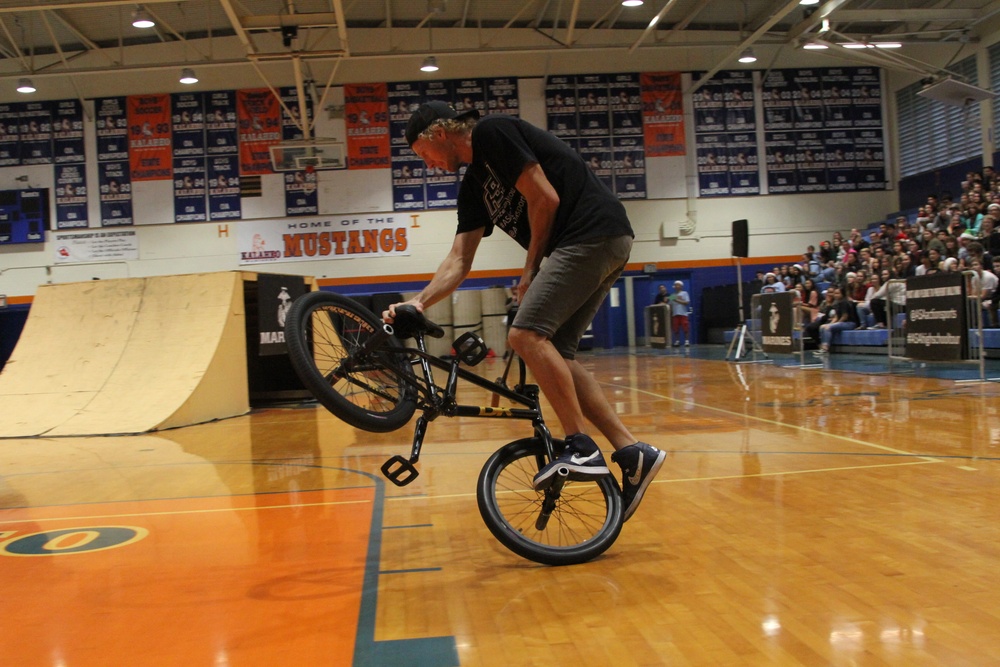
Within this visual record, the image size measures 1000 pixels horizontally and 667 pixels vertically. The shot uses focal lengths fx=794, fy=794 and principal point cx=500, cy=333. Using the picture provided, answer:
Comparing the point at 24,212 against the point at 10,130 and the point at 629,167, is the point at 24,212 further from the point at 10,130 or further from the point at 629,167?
→ the point at 629,167

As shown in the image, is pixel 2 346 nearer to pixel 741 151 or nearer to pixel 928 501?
pixel 741 151

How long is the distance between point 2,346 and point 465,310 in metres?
12.1

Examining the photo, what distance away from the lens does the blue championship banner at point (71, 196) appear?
2008cm

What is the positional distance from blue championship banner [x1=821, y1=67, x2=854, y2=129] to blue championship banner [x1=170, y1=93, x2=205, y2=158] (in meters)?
16.4

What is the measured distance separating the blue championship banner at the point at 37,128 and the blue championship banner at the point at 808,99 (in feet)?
63.6

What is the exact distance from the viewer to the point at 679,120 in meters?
21.2

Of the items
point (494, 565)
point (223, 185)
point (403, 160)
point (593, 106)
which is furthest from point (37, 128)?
point (494, 565)

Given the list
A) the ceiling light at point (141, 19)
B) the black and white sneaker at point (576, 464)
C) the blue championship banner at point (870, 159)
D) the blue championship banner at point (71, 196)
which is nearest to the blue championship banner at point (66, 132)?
the blue championship banner at point (71, 196)

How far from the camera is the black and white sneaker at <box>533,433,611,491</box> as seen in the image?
2.63m

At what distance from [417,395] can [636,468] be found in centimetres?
81

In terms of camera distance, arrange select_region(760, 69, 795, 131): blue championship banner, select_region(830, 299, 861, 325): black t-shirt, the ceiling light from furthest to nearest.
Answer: select_region(760, 69, 795, 131): blue championship banner → the ceiling light → select_region(830, 299, 861, 325): black t-shirt

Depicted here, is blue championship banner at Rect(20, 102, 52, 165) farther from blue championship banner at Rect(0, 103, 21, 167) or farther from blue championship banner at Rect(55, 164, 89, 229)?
blue championship banner at Rect(55, 164, 89, 229)

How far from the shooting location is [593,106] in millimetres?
20938

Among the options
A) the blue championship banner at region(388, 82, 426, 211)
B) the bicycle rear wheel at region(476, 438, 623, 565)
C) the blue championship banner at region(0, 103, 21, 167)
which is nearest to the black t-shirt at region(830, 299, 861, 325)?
the blue championship banner at region(388, 82, 426, 211)
